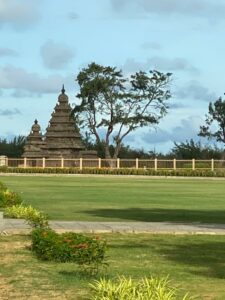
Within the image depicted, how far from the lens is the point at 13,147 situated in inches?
3787

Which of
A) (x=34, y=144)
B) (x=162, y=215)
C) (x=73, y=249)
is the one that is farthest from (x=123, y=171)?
(x=73, y=249)

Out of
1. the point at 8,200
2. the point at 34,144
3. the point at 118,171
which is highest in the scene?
the point at 34,144

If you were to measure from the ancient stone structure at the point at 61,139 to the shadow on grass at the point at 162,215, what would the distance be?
5185 cm

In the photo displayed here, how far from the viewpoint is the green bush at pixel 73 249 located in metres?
9.55

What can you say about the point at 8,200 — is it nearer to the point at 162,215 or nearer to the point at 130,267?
the point at 162,215

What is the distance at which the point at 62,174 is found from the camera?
63.2 meters

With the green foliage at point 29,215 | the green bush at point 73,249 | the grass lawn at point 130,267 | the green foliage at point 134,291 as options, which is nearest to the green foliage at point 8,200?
the green foliage at point 29,215

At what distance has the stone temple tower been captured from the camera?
2914 inches

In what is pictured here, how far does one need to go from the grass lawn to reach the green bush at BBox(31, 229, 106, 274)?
15 cm

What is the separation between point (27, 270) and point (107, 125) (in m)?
67.9

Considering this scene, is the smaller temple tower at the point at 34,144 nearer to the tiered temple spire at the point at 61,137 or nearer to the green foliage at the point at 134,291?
the tiered temple spire at the point at 61,137

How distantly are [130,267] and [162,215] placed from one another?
389 inches

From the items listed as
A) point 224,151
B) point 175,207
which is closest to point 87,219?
point 175,207

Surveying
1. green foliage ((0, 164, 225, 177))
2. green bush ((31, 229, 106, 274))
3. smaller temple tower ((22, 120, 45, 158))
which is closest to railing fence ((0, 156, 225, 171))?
smaller temple tower ((22, 120, 45, 158))
